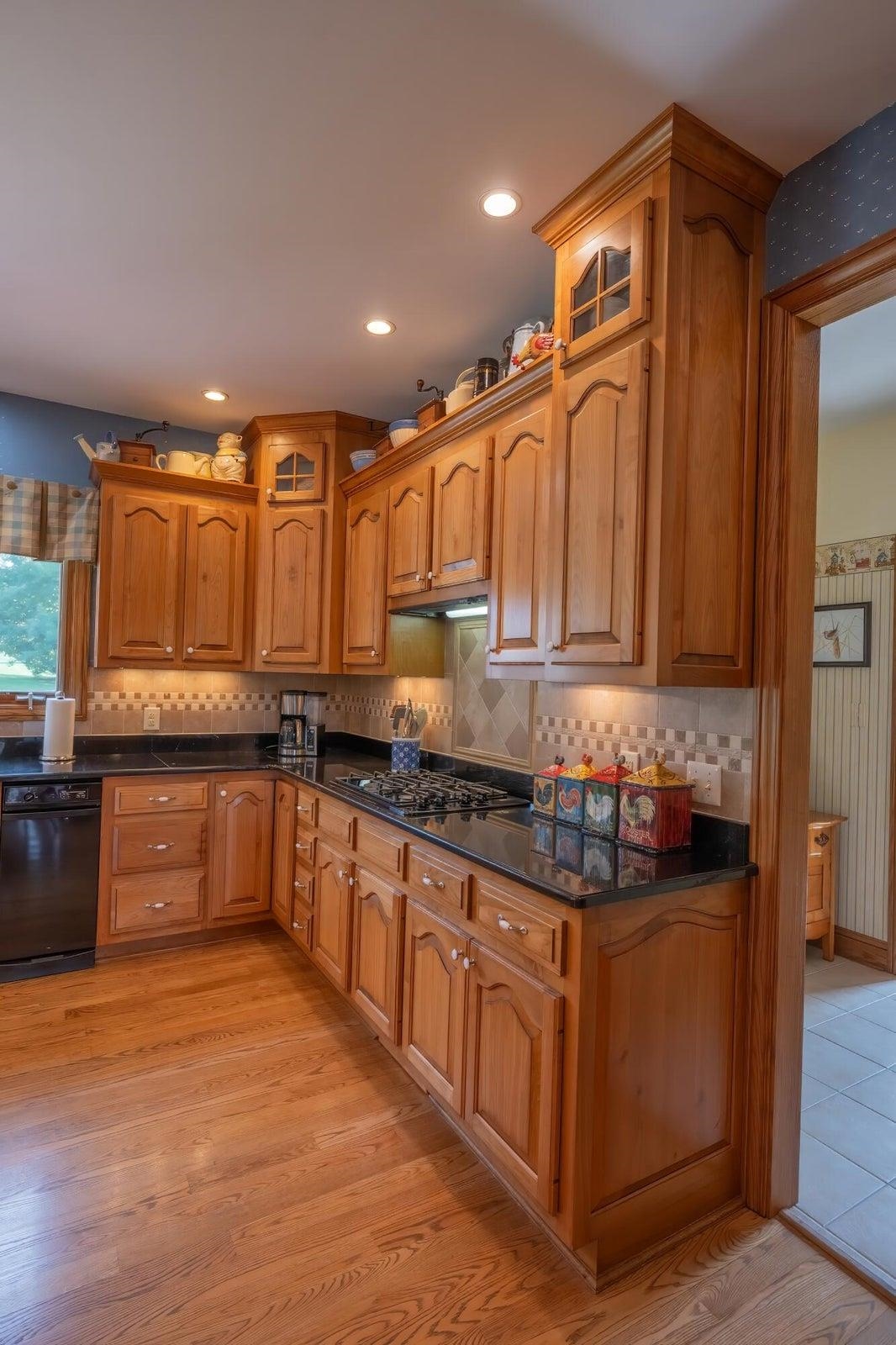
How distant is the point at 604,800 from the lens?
2.01m

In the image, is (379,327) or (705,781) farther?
(379,327)

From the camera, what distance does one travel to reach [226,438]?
3771 millimetres

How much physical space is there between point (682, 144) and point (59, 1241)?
3.00 meters

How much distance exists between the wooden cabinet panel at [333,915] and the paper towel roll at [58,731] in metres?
1.43

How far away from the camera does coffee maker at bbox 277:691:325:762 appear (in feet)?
12.6

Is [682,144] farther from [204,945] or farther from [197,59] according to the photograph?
[204,945]

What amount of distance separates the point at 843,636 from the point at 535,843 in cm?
252

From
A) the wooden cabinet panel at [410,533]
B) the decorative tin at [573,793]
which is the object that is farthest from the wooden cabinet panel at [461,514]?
the decorative tin at [573,793]

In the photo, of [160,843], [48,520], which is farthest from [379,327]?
[160,843]

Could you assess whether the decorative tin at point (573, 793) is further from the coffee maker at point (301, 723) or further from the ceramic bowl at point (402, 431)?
the coffee maker at point (301, 723)

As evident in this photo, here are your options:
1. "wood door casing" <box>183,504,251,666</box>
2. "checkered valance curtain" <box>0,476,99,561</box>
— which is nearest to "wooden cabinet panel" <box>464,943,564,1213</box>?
"wood door casing" <box>183,504,251,666</box>

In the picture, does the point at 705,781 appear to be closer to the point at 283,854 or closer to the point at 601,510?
the point at 601,510

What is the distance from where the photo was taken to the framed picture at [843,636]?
11.4ft

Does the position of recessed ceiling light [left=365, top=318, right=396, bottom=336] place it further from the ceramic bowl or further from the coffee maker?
the coffee maker
